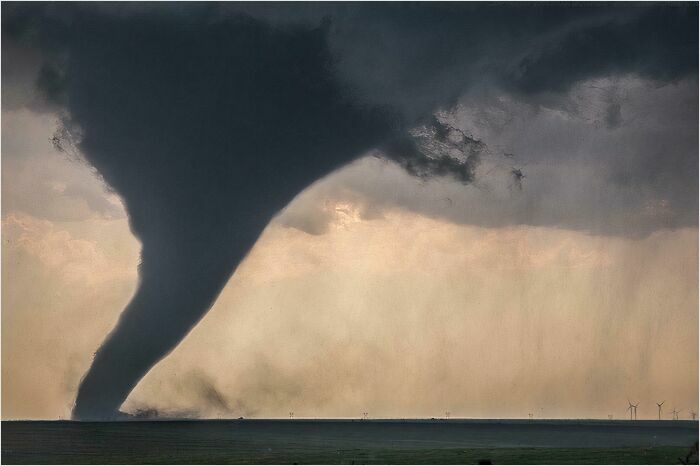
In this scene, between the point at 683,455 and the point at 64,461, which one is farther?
the point at 64,461

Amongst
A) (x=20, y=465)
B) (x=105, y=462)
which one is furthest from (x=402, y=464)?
(x=20, y=465)

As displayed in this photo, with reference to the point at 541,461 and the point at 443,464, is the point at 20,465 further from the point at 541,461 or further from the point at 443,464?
the point at 541,461

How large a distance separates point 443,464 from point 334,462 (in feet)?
42.1

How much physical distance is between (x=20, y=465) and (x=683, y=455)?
5530cm

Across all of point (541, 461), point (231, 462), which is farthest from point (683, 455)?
point (231, 462)

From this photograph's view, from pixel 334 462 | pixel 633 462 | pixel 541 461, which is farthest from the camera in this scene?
pixel 334 462

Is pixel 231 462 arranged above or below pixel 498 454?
below

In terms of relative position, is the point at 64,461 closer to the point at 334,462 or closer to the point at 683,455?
the point at 334,462

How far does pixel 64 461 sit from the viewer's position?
3501 inches

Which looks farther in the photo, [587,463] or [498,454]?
[498,454]

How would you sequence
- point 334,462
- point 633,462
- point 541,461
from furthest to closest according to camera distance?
point 334,462, point 541,461, point 633,462

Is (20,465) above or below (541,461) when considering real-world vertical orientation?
below

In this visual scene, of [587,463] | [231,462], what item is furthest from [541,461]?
[231,462]

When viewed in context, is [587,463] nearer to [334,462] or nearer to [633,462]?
[633,462]
